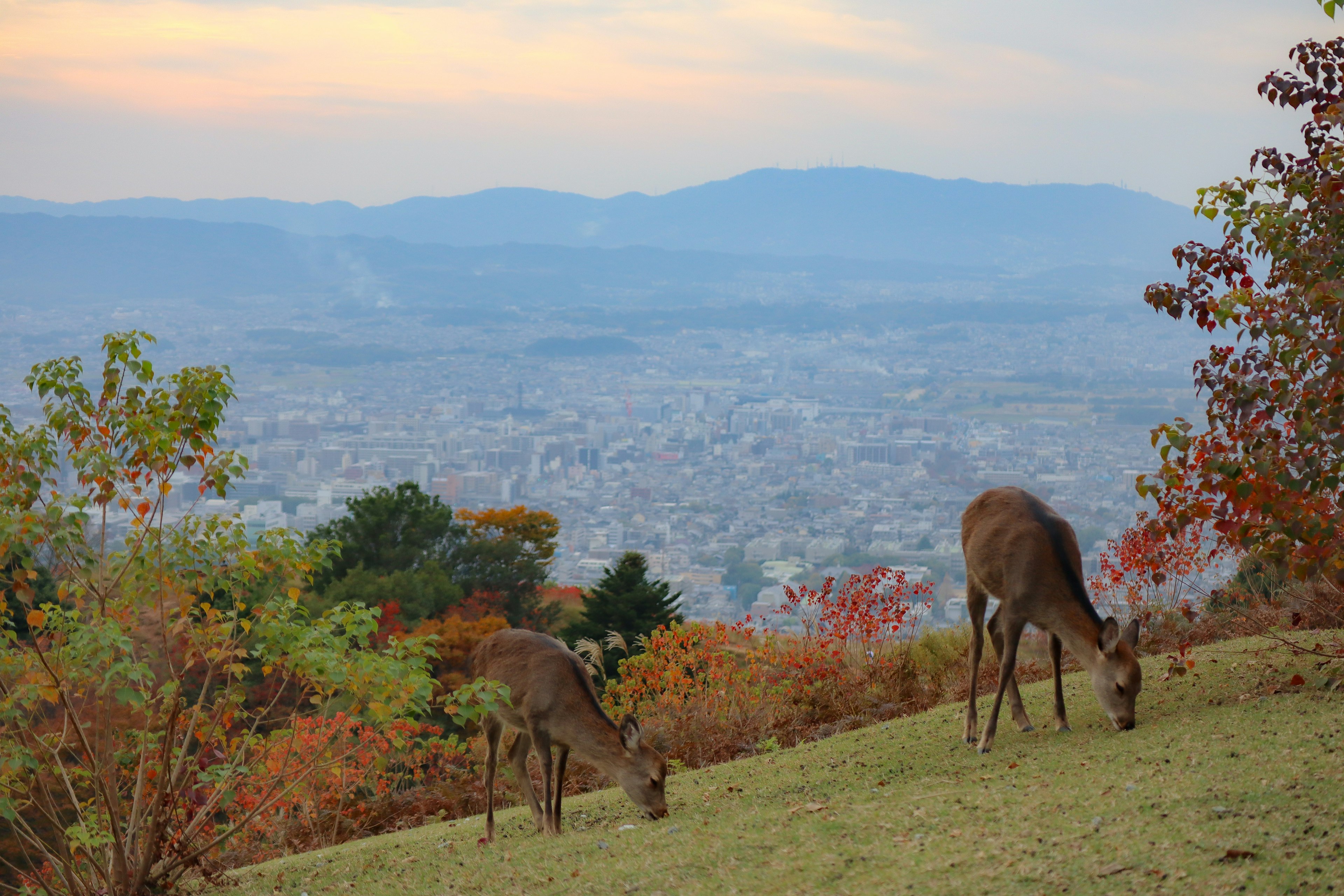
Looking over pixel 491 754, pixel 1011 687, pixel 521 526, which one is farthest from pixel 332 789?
pixel 521 526

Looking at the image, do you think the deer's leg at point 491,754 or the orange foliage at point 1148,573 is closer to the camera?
the deer's leg at point 491,754

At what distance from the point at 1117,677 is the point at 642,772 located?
351 cm

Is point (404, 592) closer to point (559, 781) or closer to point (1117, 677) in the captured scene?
point (559, 781)

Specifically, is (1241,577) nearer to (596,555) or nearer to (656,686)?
(656,686)

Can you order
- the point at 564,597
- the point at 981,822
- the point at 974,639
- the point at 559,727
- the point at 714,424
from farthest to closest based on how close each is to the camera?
the point at 714,424, the point at 564,597, the point at 974,639, the point at 559,727, the point at 981,822

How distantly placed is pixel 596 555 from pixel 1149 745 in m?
66.6

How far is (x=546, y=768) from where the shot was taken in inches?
326

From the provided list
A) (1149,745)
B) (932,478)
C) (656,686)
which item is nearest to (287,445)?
(932,478)

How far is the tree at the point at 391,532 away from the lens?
32062 mm

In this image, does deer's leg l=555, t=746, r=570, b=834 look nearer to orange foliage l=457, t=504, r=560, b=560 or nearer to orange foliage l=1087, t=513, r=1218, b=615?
orange foliage l=1087, t=513, r=1218, b=615

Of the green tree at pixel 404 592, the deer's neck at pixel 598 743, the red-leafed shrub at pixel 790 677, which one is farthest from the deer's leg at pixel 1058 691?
the green tree at pixel 404 592

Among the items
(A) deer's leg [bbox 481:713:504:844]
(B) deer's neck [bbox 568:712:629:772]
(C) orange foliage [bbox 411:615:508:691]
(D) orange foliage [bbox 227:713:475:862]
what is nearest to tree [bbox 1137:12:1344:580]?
(B) deer's neck [bbox 568:712:629:772]

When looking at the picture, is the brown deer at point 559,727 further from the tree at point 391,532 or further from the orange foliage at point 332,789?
the tree at point 391,532

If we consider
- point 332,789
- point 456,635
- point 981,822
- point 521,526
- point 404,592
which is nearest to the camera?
point 981,822
